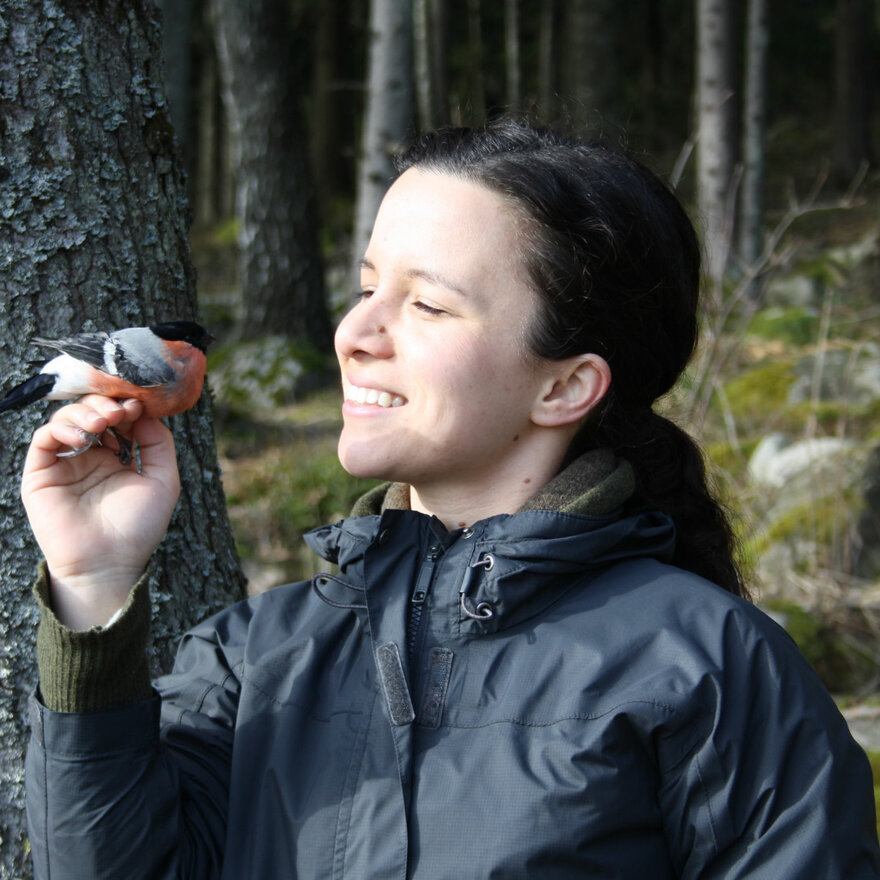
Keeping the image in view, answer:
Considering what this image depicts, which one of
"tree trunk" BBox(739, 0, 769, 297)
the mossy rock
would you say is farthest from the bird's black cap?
"tree trunk" BBox(739, 0, 769, 297)

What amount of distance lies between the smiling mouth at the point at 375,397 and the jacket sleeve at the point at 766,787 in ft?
2.22

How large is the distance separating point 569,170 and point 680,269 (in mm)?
300

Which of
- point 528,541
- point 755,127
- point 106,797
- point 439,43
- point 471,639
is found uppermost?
point 439,43

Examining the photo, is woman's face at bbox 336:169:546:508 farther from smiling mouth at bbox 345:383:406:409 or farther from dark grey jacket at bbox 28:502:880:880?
dark grey jacket at bbox 28:502:880:880

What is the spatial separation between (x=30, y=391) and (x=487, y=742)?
108 centimetres

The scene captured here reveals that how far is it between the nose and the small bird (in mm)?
368

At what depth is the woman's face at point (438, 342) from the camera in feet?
5.43

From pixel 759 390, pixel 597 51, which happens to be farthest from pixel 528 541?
pixel 597 51

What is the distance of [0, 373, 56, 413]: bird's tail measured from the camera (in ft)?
5.92

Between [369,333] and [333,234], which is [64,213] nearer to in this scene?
[369,333]

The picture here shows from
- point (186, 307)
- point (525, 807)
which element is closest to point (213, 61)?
point (186, 307)

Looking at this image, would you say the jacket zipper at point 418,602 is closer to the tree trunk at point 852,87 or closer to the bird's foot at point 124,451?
the bird's foot at point 124,451

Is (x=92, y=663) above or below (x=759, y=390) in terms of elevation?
above

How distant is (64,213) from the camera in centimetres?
204
